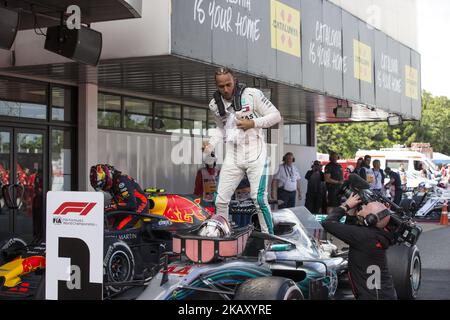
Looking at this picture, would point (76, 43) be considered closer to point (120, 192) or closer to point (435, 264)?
point (120, 192)

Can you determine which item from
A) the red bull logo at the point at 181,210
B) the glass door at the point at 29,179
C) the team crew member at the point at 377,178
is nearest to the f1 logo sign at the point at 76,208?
the red bull logo at the point at 181,210

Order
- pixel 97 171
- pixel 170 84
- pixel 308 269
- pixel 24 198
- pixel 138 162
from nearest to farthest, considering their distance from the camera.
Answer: pixel 308 269, pixel 97 171, pixel 24 198, pixel 170 84, pixel 138 162

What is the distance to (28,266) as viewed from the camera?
20.6ft

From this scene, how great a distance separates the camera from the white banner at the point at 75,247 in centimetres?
445

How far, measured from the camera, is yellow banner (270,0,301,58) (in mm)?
11398

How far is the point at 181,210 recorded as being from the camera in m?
7.68

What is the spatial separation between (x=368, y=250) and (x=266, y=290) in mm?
1182

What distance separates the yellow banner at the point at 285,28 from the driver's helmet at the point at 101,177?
485 cm

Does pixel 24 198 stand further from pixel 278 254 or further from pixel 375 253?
pixel 375 253

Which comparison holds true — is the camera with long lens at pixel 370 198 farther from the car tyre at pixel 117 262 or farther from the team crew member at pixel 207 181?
the team crew member at pixel 207 181

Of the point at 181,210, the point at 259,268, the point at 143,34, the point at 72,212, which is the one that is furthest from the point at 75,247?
the point at 143,34

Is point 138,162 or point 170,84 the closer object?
point 170,84
